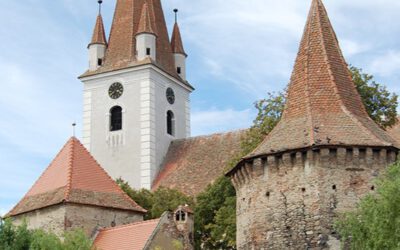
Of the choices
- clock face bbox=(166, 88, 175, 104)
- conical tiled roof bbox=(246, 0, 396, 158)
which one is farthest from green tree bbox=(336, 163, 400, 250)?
clock face bbox=(166, 88, 175, 104)

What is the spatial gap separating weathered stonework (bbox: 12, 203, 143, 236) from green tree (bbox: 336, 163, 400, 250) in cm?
1209

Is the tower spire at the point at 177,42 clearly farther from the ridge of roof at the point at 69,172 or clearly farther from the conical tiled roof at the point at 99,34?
the ridge of roof at the point at 69,172

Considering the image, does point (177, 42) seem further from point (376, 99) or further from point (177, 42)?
point (376, 99)

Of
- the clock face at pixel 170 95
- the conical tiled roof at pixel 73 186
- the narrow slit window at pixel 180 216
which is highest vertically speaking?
the clock face at pixel 170 95

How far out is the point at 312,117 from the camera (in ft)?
79.9

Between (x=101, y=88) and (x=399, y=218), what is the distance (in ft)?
114

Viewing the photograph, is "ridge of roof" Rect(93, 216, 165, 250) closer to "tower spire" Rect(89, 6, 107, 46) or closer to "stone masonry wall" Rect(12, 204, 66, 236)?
"stone masonry wall" Rect(12, 204, 66, 236)

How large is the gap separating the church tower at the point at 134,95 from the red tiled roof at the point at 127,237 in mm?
18540

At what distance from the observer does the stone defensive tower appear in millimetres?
22625

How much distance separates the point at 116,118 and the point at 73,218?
21258mm

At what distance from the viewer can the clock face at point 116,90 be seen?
52616mm

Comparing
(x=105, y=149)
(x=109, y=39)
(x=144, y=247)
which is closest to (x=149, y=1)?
(x=109, y=39)

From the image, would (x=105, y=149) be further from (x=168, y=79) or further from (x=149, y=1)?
(x=149, y=1)

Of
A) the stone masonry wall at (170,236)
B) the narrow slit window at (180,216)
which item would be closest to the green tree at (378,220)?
the stone masonry wall at (170,236)
